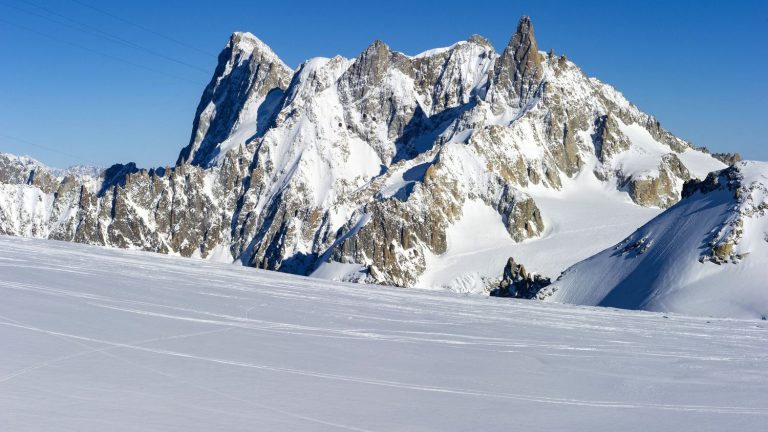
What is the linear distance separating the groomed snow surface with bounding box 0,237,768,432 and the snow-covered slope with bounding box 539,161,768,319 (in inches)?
1344

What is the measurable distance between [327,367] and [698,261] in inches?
2223

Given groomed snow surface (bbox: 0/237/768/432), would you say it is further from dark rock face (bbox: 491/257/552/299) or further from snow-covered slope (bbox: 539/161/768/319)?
dark rock face (bbox: 491/257/552/299)

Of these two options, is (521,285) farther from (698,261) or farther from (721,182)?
(698,261)

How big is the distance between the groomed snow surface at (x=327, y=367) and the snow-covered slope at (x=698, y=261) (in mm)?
34150

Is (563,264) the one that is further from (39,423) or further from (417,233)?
(39,423)

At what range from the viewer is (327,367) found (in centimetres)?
1501

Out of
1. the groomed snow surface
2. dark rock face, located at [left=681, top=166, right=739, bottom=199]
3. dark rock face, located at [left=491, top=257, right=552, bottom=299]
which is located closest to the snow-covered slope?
dark rock face, located at [left=681, top=166, right=739, bottom=199]

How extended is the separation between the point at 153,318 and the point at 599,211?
169m

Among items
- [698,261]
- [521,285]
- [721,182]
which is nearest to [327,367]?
[698,261]

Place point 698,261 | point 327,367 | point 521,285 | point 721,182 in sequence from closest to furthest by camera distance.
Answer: point 327,367, point 698,261, point 721,182, point 521,285

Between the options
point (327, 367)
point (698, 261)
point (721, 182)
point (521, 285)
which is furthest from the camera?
point (521, 285)

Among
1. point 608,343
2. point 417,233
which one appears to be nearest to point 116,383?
point 608,343

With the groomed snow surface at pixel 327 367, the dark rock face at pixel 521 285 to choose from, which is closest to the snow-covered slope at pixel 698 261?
the dark rock face at pixel 521 285

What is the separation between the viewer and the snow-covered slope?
59281mm
